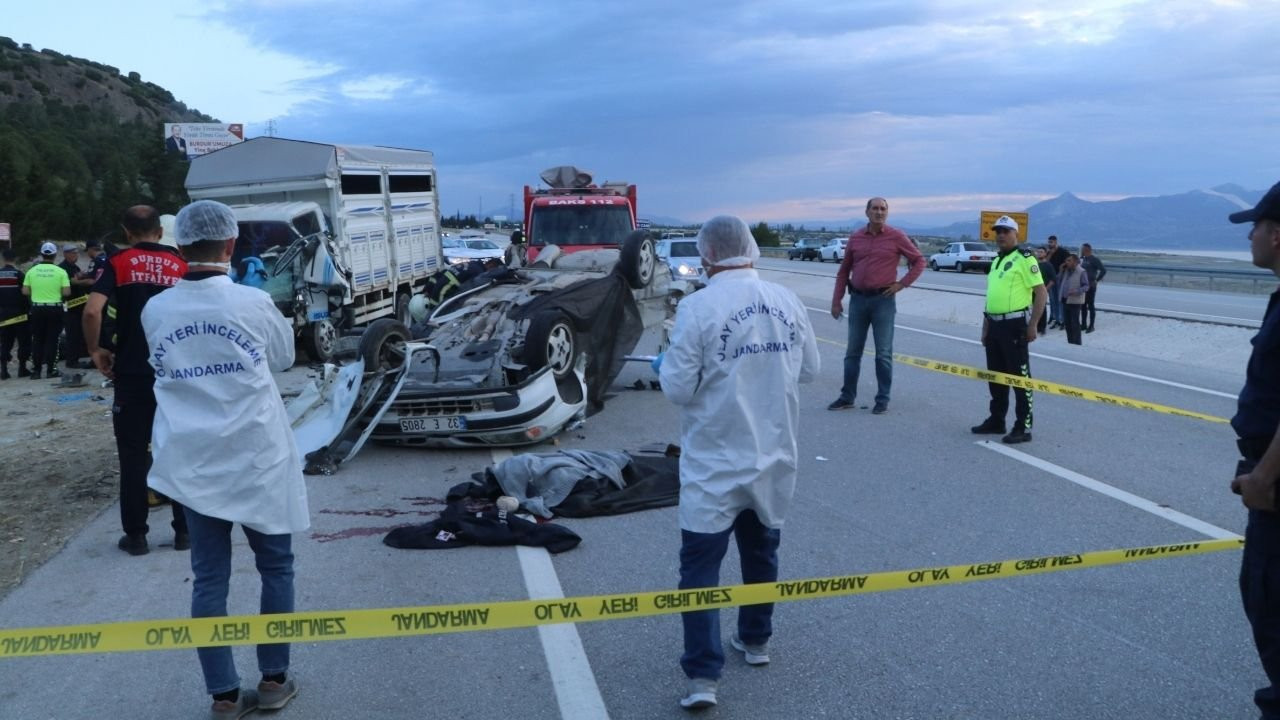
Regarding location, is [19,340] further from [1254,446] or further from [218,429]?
[1254,446]

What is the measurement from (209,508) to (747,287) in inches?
87.4

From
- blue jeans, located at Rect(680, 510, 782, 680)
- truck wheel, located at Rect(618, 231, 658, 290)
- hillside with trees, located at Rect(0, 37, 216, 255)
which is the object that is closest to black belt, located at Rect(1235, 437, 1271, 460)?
blue jeans, located at Rect(680, 510, 782, 680)

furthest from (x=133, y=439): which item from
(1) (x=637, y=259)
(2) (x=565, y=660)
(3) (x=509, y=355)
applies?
(1) (x=637, y=259)

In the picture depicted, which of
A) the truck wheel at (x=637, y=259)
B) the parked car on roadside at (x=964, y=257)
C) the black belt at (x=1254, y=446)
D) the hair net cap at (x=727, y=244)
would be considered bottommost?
the parked car on roadside at (x=964, y=257)

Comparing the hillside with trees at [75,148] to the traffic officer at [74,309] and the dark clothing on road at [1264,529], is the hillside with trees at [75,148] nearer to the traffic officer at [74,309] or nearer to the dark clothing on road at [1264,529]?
the traffic officer at [74,309]

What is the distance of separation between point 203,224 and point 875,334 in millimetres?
7296

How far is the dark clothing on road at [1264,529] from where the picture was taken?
119 inches

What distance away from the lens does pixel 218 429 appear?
3.69 metres

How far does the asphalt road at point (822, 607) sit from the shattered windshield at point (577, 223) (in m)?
8.40

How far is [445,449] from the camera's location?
8758 millimetres

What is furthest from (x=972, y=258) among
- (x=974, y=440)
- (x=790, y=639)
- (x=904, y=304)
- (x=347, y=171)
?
(x=790, y=639)

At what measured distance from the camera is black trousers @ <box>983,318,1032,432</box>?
8391 millimetres

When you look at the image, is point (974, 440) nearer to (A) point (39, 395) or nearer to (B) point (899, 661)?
(B) point (899, 661)

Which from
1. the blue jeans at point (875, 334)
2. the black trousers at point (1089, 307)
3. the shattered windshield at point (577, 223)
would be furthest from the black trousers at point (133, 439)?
the black trousers at point (1089, 307)
